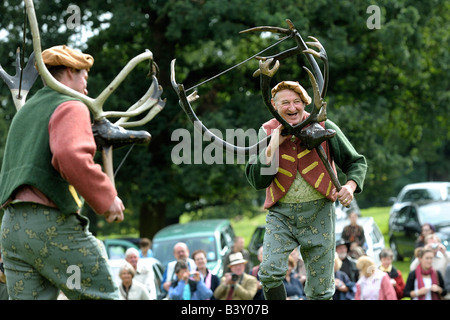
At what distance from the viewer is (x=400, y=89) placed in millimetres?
21453

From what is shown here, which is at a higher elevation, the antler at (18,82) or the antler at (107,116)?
the antler at (18,82)

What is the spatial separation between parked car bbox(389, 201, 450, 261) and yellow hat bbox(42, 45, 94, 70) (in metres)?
14.8

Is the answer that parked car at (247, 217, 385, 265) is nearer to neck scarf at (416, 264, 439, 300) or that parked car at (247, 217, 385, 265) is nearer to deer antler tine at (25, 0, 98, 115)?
neck scarf at (416, 264, 439, 300)

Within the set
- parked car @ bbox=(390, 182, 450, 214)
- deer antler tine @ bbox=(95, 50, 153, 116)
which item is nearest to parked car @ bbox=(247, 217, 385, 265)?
parked car @ bbox=(390, 182, 450, 214)

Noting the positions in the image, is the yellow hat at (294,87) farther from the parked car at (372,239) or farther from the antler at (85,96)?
the parked car at (372,239)

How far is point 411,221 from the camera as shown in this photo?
63.7ft

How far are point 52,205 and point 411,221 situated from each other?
1624 centimetres

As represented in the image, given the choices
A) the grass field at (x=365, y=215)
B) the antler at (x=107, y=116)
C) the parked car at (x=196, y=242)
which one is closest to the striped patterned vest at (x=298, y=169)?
the antler at (x=107, y=116)

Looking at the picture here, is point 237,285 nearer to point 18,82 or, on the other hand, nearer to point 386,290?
point 386,290

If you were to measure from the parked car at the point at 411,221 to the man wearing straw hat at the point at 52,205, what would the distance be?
14906mm

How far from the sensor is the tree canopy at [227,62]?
699 inches

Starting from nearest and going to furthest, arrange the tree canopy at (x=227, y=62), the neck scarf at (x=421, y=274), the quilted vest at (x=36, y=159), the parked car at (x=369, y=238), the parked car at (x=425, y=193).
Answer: the quilted vest at (x=36, y=159)
the neck scarf at (x=421, y=274)
the parked car at (x=369, y=238)
the tree canopy at (x=227, y=62)
the parked car at (x=425, y=193)
